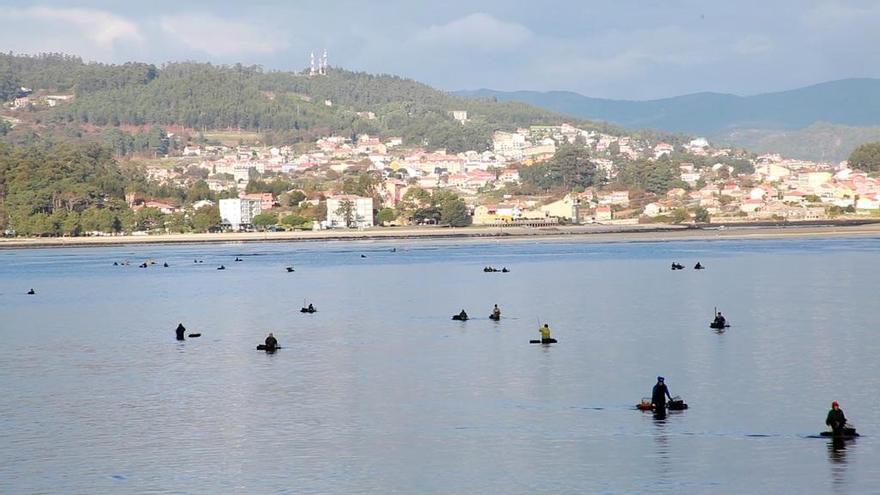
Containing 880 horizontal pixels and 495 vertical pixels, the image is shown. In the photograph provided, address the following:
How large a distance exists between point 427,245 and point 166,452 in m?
130

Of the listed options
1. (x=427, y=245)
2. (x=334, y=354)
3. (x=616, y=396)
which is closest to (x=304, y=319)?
(x=334, y=354)

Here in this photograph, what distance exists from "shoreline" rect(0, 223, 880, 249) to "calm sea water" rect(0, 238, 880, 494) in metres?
88.4

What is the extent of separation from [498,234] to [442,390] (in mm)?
144679

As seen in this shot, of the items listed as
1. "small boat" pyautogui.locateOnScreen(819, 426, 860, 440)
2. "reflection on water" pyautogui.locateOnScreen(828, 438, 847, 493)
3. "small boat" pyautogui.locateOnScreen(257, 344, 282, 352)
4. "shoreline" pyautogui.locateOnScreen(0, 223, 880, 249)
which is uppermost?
"shoreline" pyautogui.locateOnScreen(0, 223, 880, 249)

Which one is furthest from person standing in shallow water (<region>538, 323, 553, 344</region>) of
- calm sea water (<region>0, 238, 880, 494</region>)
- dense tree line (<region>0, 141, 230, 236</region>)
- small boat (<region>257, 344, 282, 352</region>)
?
dense tree line (<region>0, 141, 230, 236</region>)

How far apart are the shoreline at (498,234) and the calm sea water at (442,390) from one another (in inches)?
3480

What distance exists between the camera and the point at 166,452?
3075 cm

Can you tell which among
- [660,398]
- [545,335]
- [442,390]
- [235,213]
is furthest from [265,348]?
[235,213]

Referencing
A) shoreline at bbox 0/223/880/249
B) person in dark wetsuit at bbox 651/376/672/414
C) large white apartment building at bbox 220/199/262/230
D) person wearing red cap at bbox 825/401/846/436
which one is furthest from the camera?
large white apartment building at bbox 220/199/262/230

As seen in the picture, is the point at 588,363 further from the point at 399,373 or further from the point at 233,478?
the point at 233,478

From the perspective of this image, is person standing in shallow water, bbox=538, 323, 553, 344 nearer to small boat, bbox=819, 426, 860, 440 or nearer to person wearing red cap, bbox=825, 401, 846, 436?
small boat, bbox=819, 426, 860, 440

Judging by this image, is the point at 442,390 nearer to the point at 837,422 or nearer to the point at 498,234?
the point at 837,422

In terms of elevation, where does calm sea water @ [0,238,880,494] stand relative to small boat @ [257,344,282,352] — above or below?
below

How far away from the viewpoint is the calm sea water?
92.2 ft
